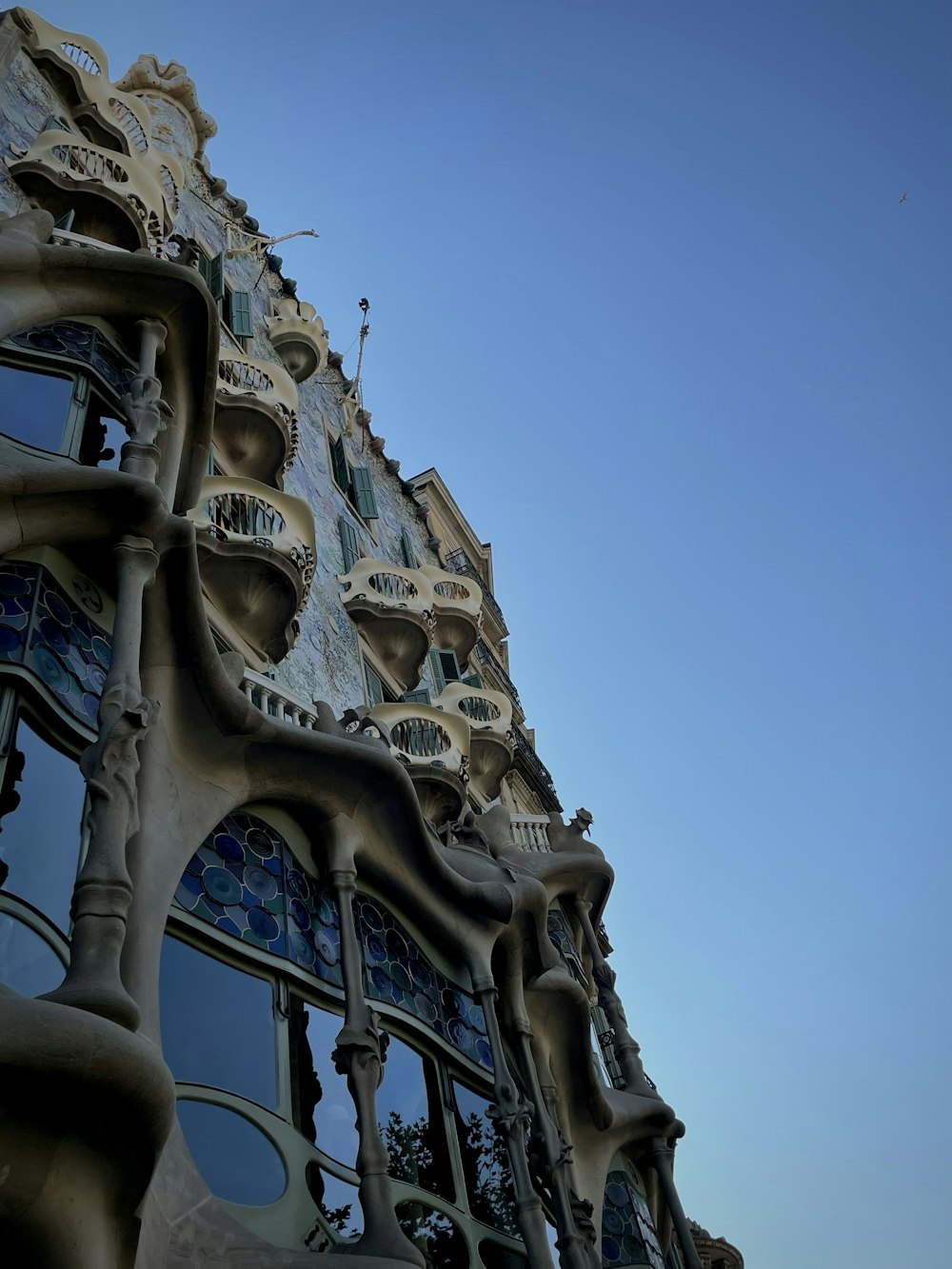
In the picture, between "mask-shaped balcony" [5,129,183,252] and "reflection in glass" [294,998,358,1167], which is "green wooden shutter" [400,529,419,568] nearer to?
"mask-shaped balcony" [5,129,183,252]

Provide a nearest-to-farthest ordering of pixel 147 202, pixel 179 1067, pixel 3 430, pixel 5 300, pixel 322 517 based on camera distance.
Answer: pixel 179 1067 → pixel 3 430 → pixel 5 300 → pixel 147 202 → pixel 322 517

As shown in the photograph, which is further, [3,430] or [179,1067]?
[3,430]

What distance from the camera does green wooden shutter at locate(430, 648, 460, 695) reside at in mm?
18688

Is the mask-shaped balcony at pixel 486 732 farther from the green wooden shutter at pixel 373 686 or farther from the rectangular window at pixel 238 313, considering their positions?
the rectangular window at pixel 238 313

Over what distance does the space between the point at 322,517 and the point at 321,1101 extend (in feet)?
38.2

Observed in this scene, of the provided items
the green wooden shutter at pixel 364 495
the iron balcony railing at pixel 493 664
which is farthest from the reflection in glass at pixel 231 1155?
the iron balcony railing at pixel 493 664

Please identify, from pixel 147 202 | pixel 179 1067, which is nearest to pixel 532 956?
pixel 179 1067

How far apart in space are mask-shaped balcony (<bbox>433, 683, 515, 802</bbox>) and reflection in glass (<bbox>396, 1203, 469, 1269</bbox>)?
9.09 metres

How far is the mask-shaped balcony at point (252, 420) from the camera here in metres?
14.2

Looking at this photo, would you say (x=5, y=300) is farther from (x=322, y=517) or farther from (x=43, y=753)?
(x=322, y=517)

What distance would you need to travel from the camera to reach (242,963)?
7586mm

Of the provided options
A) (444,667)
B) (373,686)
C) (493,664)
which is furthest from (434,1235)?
(493,664)

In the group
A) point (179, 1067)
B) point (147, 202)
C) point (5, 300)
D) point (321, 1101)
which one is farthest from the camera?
point (147, 202)

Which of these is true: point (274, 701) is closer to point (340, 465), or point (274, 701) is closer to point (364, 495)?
point (364, 495)
